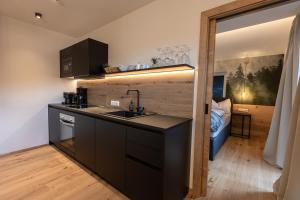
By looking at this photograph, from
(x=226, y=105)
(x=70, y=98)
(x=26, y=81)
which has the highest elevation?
(x=26, y=81)

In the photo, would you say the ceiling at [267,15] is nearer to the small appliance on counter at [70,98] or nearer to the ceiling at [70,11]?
the ceiling at [70,11]

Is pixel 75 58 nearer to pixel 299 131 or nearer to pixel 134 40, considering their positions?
pixel 134 40

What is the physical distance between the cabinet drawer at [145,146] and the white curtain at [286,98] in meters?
2.22

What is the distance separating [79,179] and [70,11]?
8.09ft

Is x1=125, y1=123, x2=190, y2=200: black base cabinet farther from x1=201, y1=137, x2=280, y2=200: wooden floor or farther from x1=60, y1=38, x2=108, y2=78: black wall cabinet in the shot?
x1=60, y1=38, x2=108, y2=78: black wall cabinet

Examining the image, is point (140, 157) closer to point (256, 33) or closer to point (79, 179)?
point (79, 179)

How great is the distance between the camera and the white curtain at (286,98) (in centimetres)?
229

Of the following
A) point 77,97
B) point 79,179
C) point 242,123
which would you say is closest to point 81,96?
point 77,97

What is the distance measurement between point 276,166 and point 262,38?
8.24 feet

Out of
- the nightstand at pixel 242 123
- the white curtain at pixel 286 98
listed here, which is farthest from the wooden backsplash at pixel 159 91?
the nightstand at pixel 242 123

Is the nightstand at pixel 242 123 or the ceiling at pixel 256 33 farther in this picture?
the nightstand at pixel 242 123

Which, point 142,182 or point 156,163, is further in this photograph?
→ point 142,182

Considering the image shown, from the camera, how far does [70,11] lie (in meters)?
2.30

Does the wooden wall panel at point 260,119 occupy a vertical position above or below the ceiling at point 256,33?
below
